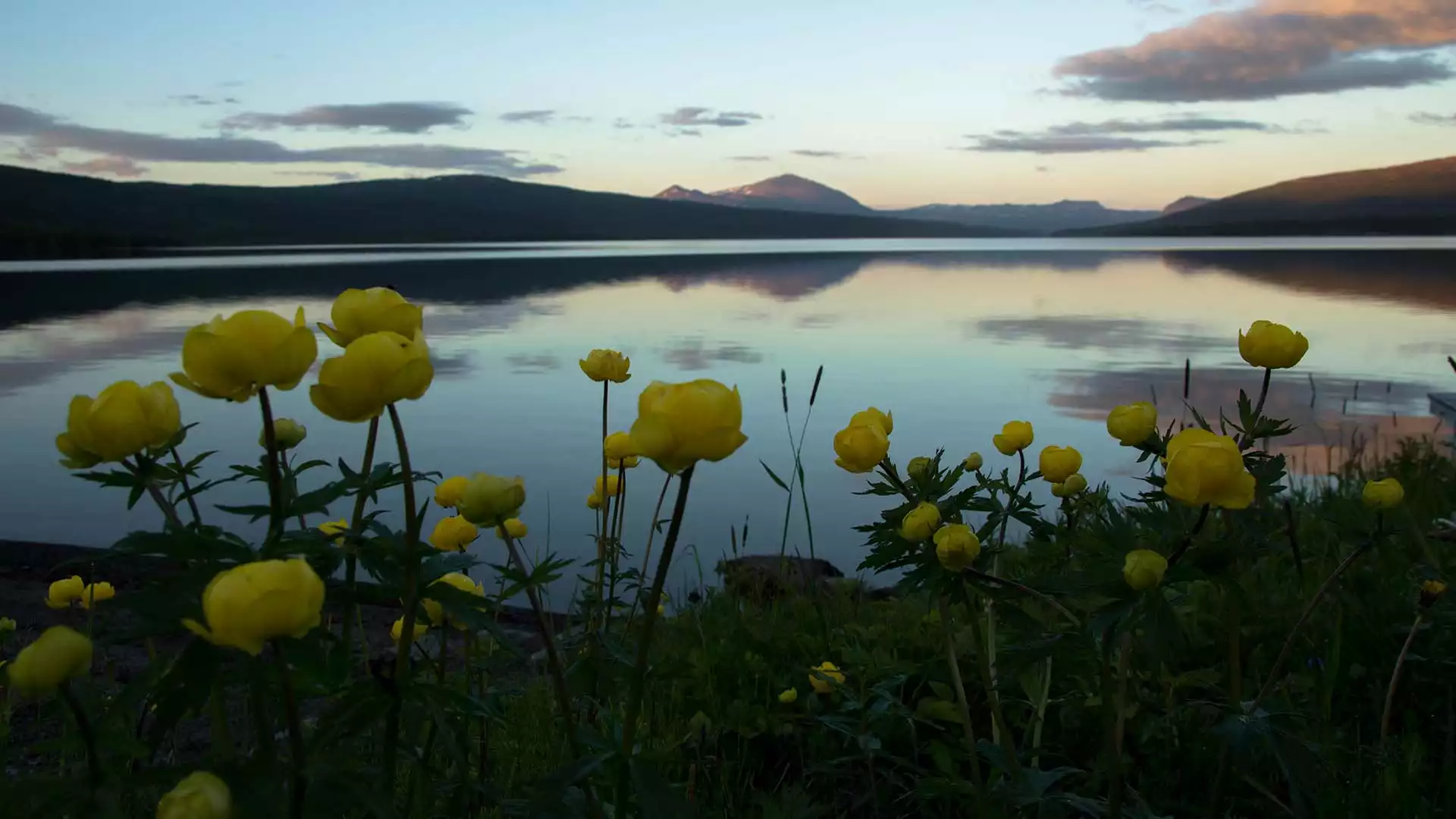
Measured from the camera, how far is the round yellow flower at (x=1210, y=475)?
1.20 m

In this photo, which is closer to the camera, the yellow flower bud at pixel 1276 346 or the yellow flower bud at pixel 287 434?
the yellow flower bud at pixel 287 434

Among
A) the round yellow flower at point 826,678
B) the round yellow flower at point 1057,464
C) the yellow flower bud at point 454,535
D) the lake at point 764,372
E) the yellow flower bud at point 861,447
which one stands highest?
the yellow flower bud at point 861,447

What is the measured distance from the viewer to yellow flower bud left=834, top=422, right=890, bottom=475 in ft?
5.23

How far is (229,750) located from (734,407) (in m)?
1.05

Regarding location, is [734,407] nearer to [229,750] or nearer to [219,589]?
[219,589]

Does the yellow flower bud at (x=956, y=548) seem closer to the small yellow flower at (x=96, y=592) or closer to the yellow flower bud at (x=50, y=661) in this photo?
the yellow flower bud at (x=50, y=661)

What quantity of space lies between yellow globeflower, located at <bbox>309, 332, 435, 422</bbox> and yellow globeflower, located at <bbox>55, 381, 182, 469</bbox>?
0.17 m

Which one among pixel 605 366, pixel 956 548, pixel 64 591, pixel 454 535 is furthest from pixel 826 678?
pixel 64 591

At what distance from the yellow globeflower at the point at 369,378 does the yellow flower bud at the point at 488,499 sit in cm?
16

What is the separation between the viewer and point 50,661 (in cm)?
94

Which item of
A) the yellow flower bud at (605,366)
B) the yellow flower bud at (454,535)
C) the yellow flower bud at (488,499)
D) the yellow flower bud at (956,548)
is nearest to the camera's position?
the yellow flower bud at (488,499)

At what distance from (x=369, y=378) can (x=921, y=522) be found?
78cm

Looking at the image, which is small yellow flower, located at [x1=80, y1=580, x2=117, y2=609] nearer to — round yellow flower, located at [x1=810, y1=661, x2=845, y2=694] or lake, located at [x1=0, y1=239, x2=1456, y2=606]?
round yellow flower, located at [x1=810, y1=661, x2=845, y2=694]

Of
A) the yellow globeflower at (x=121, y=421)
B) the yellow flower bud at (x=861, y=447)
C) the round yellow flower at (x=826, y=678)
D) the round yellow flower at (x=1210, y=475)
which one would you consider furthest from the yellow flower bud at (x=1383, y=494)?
the yellow globeflower at (x=121, y=421)
